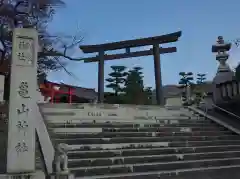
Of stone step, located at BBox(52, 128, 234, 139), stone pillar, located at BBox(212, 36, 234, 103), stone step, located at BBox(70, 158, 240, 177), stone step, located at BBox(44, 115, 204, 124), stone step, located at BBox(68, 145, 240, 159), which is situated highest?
stone pillar, located at BBox(212, 36, 234, 103)

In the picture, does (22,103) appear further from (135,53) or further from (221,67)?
(135,53)

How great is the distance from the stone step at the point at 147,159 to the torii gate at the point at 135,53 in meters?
8.25

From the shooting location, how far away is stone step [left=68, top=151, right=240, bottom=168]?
705cm

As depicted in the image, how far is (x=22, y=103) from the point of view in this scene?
20.4 feet

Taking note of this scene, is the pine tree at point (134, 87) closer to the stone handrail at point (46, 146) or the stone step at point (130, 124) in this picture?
the stone step at point (130, 124)

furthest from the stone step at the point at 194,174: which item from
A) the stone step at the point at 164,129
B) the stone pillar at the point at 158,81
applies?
the stone pillar at the point at 158,81

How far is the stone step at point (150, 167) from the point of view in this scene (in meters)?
6.71

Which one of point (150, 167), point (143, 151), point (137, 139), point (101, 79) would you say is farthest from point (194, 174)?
point (101, 79)

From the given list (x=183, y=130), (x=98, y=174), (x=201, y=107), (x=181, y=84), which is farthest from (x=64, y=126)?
(x=181, y=84)

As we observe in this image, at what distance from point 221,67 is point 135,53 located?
5897mm

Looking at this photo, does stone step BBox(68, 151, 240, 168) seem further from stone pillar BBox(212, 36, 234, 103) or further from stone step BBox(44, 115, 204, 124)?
stone pillar BBox(212, 36, 234, 103)

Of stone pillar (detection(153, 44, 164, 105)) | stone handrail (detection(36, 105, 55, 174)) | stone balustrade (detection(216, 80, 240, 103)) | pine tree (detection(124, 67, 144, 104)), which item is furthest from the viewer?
pine tree (detection(124, 67, 144, 104))

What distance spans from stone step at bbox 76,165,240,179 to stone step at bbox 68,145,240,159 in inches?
35.9

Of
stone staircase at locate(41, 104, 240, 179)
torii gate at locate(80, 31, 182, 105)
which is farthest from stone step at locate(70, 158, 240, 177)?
torii gate at locate(80, 31, 182, 105)
